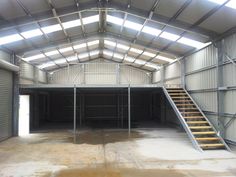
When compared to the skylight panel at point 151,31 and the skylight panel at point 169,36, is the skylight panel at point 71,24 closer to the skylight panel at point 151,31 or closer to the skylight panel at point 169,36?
the skylight panel at point 151,31

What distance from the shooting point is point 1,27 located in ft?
25.9

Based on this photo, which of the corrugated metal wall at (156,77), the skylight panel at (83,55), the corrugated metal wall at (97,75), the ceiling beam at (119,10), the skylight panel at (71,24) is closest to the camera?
the ceiling beam at (119,10)

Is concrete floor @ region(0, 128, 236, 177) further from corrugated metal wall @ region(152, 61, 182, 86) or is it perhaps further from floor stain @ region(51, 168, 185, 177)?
corrugated metal wall @ region(152, 61, 182, 86)

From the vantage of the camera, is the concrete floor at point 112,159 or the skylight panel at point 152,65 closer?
the concrete floor at point 112,159

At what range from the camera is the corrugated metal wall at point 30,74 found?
12.5m

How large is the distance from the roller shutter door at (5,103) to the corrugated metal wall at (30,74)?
1917mm

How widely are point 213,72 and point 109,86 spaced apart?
432cm

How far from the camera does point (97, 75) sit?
17.6 meters

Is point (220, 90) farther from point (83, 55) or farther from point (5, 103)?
point (83, 55)

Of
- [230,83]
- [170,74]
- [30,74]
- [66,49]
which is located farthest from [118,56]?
[230,83]

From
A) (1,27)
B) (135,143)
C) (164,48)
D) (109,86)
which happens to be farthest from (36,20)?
(164,48)

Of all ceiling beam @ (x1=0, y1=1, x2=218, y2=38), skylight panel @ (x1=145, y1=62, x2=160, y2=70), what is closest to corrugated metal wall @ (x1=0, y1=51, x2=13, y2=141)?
ceiling beam @ (x1=0, y1=1, x2=218, y2=38)

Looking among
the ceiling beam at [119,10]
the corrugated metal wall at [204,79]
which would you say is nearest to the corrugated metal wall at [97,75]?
the corrugated metal wall at [204,79]

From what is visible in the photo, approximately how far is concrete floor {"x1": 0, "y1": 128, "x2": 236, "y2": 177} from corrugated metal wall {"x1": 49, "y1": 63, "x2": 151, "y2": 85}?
339 inches
